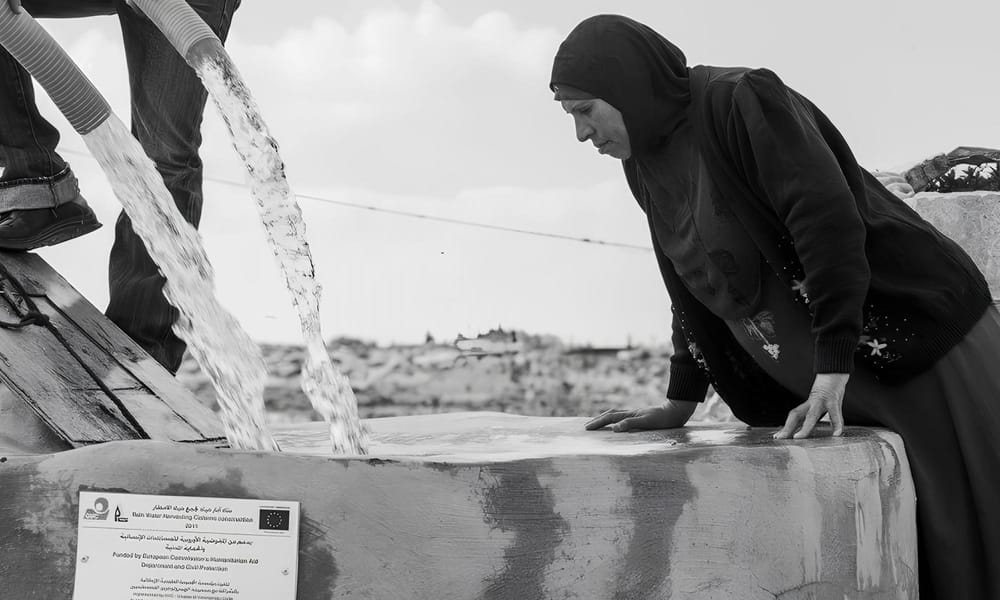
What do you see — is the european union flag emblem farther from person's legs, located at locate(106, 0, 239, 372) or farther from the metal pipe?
person's legs, located at locate(106, 0, 239, 372)

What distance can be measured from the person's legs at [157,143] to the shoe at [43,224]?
0.08m

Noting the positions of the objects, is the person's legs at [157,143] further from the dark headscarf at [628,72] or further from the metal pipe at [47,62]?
the dark headscarf at [628,72]

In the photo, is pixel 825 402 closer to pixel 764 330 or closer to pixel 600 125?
pixel 764 330

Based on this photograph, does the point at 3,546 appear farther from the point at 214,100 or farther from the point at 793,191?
the point at 793,191

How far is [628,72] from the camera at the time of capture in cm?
157

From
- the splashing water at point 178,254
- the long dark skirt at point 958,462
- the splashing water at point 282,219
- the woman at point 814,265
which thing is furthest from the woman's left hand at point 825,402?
the splashing water at point 178,254

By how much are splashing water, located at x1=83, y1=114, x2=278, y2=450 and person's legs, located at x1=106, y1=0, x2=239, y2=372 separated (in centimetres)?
27

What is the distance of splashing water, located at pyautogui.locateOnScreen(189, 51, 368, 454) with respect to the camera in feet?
5.65

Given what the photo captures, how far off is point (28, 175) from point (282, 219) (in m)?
0.61

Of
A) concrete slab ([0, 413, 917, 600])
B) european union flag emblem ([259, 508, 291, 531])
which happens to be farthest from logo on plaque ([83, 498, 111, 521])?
european union flag emblem ([259, 508, 291, 531])

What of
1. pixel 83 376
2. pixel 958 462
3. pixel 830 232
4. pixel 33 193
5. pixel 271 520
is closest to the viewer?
pixel 271 520

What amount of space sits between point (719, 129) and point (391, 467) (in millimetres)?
737

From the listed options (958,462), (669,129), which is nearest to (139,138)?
(669,129)

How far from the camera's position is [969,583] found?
1506 millimetres
